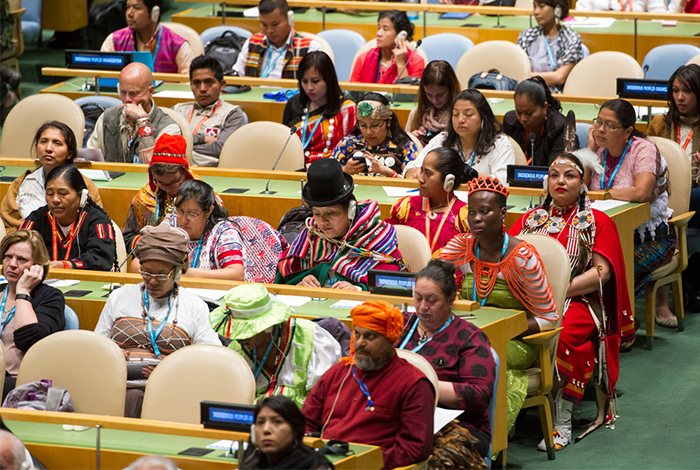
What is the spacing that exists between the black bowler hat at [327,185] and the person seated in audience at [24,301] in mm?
1077

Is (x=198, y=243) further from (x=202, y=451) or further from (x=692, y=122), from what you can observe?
(x=692, y=122)

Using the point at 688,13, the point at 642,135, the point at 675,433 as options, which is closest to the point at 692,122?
the point at 642,135

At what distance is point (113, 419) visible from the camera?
3.59 meters

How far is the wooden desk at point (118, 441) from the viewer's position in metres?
3.38

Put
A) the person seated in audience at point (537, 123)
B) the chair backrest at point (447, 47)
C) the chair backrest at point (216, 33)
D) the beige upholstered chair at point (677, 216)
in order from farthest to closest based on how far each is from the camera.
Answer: the chair backrest at point (216, 33) < the chair backrest at point (447, 47) < the person seated in audience at point (537, 123) < the beige upholstered chair at point (677, 216)

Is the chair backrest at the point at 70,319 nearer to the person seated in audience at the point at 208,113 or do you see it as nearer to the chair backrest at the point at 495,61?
the person seated in audience at the point at 208,113

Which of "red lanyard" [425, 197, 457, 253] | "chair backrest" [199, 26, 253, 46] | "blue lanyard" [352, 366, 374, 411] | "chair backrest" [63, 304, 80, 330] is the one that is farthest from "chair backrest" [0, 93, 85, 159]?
"blue lanyard" [352, 366, 374, 411]

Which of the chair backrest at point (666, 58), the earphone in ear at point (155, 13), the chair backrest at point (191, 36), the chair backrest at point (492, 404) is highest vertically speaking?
the earphone in ear at point (155, 13)

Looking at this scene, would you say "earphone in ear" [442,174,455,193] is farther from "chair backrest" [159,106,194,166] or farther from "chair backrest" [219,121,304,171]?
"chair backrest" [159,106,194,166]

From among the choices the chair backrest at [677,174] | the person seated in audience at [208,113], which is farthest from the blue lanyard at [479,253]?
the person seated in audience at [208,113]

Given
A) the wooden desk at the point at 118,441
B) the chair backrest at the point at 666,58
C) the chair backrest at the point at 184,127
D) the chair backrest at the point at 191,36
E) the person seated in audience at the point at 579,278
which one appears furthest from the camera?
the chair backrest at the point at 191,36

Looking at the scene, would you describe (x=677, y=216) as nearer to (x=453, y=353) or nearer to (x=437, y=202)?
(x=437, y=202)

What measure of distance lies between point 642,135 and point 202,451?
3.21 metres

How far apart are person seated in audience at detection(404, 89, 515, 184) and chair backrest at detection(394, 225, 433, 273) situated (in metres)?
0.91
